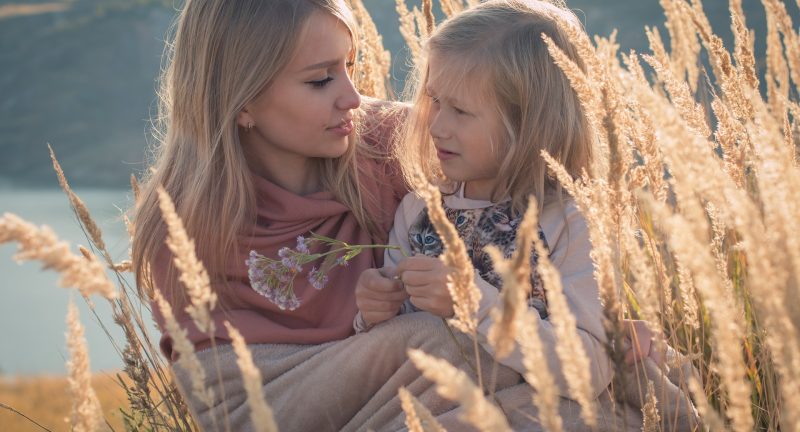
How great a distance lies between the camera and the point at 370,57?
2.55m

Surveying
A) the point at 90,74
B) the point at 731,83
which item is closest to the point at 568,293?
the point at 731,83

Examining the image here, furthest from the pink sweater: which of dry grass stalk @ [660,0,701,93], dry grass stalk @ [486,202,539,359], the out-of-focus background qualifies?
the out-of-focus background

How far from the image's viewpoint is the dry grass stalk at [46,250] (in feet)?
2.83

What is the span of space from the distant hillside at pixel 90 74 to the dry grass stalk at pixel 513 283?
14.1 m

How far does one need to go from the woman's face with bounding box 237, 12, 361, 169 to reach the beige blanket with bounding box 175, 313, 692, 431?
1.88 ft

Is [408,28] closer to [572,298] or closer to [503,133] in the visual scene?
[503,133]

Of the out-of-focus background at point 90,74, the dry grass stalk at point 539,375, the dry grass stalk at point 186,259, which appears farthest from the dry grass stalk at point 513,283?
the out-of-focus background at point 90,74

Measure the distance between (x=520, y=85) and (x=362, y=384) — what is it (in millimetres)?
813

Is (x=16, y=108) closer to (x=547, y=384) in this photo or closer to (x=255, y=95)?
(x=255, y=95)

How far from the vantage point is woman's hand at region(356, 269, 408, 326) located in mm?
1802

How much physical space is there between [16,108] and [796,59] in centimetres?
1714

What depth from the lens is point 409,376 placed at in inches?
72.5

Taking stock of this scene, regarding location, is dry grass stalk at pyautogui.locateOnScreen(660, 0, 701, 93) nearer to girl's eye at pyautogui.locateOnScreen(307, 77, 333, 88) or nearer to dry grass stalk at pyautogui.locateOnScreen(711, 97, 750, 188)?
dry grass stalk at pyautogui.locateOnScreen(711, 97, 750, 188)

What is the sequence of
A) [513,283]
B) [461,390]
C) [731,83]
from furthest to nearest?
[731,83]
[513,283]
[461,390]
